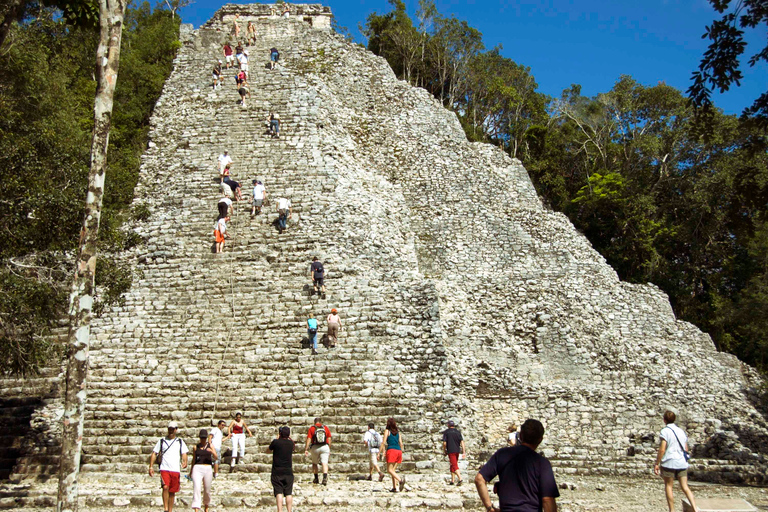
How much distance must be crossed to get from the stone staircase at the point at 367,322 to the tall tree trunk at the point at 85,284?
2.05 metres

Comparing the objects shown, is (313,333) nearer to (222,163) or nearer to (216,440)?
(216,440)

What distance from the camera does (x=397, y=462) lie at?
875 centimetres

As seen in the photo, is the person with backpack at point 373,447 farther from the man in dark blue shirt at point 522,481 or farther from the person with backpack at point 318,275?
the man in dark blue shirt at point 522,481

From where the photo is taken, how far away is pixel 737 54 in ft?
19.6

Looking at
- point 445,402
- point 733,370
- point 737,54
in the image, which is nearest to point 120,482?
point 445,402

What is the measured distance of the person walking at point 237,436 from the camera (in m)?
9.30

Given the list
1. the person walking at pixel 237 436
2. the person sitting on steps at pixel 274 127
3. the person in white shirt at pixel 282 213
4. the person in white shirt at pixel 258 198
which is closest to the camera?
the person walking at pixel 237 436

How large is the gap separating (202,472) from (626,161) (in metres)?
24.4

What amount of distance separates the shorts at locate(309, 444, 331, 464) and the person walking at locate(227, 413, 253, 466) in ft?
4.08

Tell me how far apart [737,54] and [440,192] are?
1414cm

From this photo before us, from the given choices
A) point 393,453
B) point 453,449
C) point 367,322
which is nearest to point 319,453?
point 393,453

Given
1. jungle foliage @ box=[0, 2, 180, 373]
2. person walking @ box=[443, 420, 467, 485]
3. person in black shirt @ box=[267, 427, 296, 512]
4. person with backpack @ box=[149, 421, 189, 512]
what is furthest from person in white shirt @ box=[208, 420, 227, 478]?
person walking @ box=[443, 420, 467, 485]

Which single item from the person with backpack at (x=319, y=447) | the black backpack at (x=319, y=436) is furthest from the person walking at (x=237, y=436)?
the black backpack at (x=319, y=436)

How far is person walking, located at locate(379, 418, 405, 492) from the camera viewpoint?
8.61 metres
